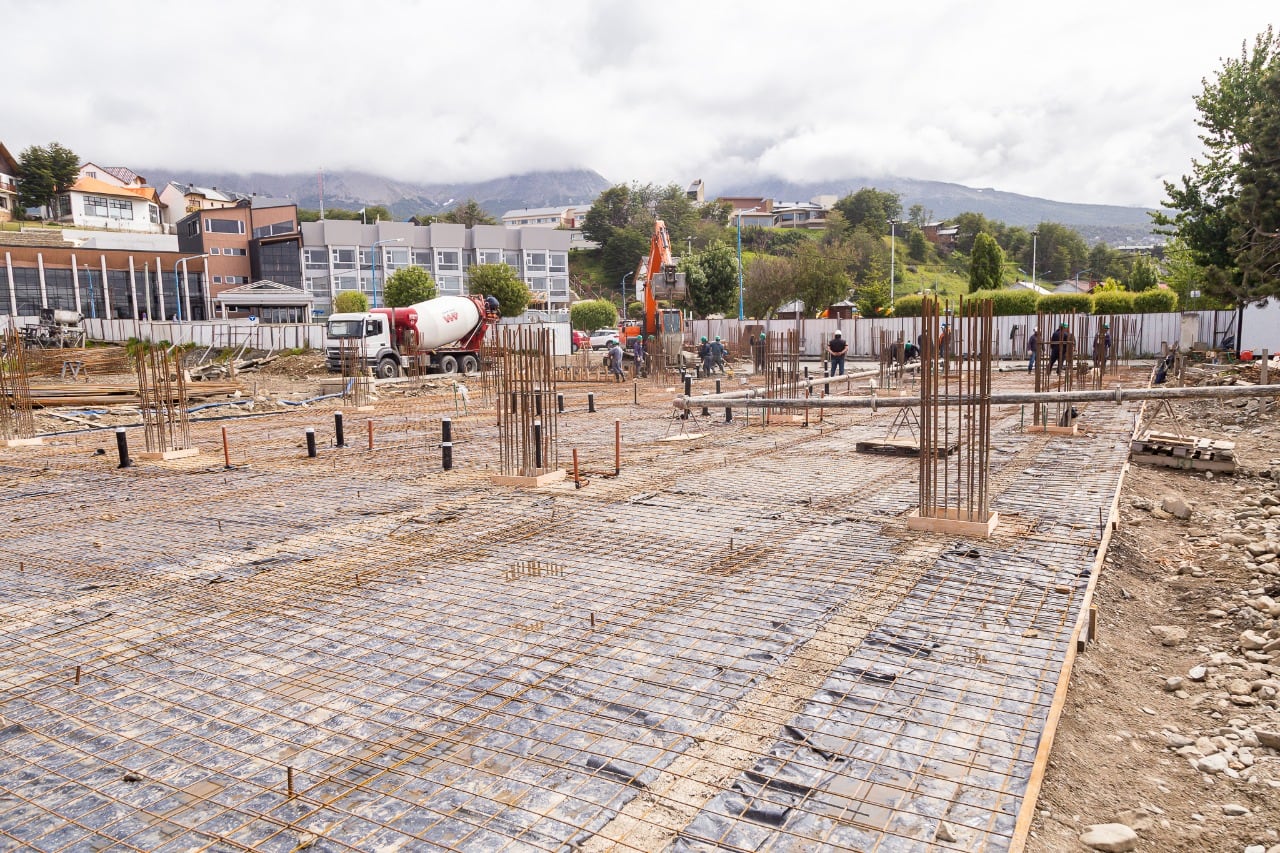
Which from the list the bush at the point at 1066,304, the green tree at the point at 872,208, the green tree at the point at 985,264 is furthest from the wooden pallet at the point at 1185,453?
the green tree at the point at 872,208

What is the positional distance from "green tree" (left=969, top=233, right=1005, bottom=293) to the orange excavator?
81.6 ft

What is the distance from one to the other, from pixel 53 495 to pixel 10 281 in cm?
4398

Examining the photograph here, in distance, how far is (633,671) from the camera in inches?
164

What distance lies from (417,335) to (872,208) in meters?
73.2

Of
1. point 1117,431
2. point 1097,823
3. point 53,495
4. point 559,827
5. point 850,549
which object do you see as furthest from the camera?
point 1117,431

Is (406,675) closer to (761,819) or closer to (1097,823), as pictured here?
(761,819)

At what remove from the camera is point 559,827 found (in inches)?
112

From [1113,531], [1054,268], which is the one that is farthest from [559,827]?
[1054,268]

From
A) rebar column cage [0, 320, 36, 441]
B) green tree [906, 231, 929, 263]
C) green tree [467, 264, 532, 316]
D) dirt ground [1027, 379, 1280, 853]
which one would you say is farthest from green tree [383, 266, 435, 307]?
green tree [906, 231, 929, 263]

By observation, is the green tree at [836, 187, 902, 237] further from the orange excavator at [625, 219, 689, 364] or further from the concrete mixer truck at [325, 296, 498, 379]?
the concrete mixer truck at [325, 296, 498, 379]

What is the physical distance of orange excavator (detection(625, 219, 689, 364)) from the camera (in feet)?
84.7

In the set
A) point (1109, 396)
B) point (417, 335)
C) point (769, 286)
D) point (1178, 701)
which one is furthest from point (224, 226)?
point (1178, 701)

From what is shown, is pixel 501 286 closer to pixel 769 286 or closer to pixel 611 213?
pixel 769 286

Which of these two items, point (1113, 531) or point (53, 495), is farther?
point (53, 495)
